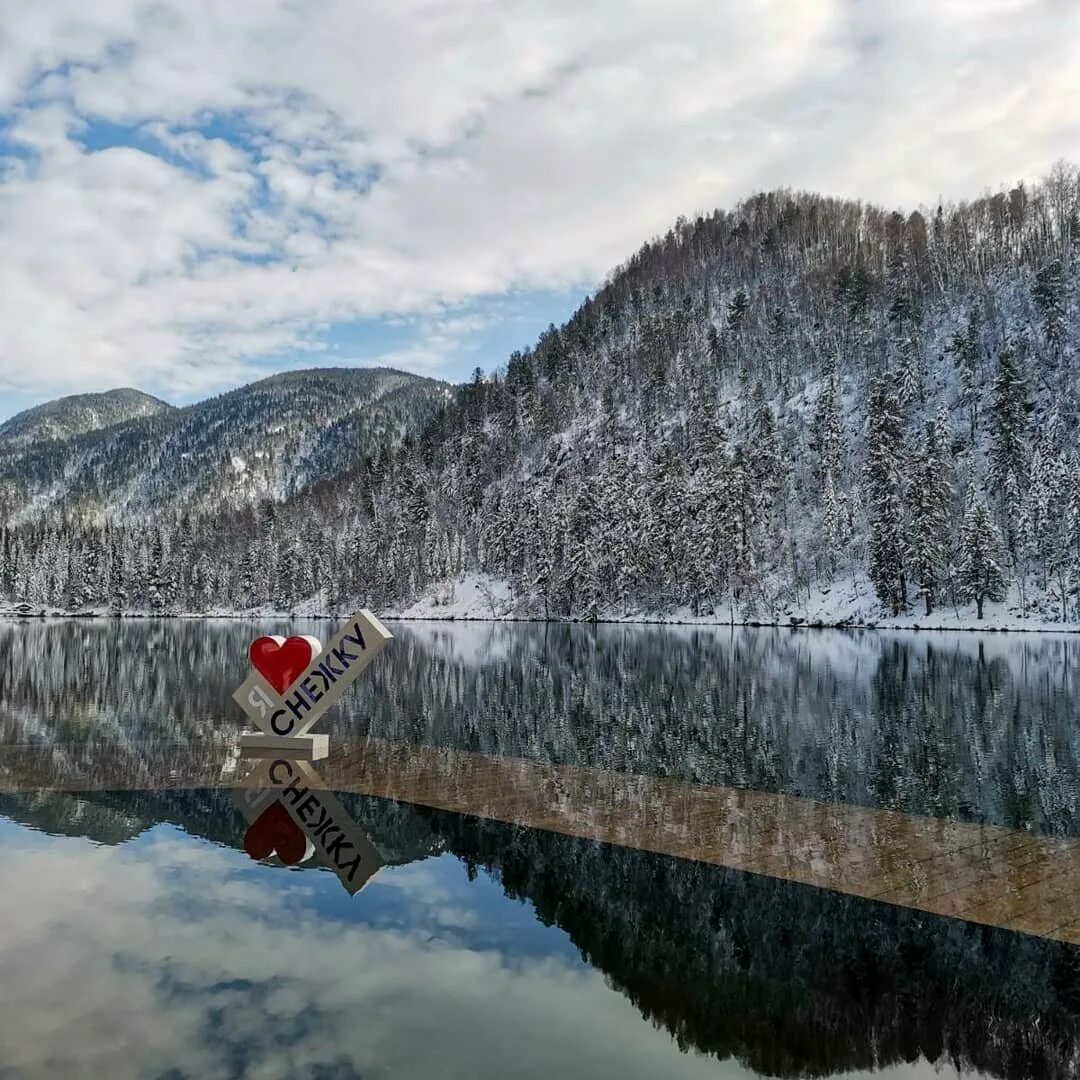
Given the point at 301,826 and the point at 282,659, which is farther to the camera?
the point at 282,659

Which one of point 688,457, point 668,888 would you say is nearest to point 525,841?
point 668,888

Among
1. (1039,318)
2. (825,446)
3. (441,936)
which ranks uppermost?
(1039,318)

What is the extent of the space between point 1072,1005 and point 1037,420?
95.5 meters

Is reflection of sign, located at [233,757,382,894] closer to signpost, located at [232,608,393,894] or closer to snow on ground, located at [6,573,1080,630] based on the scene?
signpost, located at [232,608,393,894]

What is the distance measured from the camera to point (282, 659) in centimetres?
1867

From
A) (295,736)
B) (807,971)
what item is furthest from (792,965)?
(295,736)

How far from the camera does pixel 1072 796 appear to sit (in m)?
14.2

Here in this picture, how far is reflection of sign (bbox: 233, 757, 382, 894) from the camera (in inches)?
438

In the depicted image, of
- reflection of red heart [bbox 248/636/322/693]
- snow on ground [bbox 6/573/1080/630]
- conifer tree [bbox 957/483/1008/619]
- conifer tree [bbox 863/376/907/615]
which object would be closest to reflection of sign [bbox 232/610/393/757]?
reflection of red heart [bbox 248/636/322/693]

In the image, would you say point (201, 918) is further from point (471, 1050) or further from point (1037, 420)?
point (1037, 420)

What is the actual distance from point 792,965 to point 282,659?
1337 cm

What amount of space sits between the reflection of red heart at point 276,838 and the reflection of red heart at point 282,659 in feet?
16.9

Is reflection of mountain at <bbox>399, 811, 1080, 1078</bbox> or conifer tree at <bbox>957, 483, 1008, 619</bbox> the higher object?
conifer tree at <bbox>957, 483, 1008, 619</bbox>

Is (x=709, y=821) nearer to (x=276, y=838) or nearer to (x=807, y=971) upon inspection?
(x=807, y=971)
